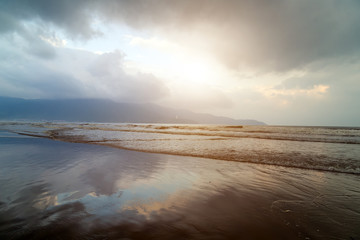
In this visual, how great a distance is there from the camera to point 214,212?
12.5 ft

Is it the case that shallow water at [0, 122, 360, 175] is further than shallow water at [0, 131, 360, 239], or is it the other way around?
shallow water at [0, 122, 360, 175]

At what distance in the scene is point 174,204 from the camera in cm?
424

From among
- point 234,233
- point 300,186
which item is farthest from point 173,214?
point 300,186

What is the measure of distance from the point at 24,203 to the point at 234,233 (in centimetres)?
518

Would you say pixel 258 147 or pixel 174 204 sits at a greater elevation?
pixel 258 147

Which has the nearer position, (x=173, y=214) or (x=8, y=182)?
(x=173, y=214)

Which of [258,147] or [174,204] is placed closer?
[174,204]

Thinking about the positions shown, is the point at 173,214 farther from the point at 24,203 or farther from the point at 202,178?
the point at 24,203

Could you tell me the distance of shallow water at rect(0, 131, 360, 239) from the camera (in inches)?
118

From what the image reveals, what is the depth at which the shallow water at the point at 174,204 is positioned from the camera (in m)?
3.00

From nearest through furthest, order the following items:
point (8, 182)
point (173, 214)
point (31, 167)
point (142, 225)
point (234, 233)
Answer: point (234, 233), point (142, 225), point (173, 214), point (8, 182), point (31, 167)

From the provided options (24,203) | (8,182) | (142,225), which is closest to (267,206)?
(142,225)

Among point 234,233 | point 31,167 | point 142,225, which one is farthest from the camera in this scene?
point 31,167

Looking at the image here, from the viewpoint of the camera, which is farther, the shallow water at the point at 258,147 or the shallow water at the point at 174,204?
the shallow water at the point at 258,147
